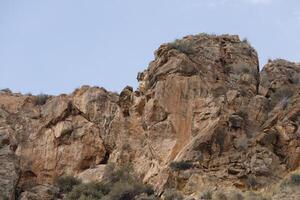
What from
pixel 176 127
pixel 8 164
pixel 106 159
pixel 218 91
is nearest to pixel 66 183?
pixel 8 164

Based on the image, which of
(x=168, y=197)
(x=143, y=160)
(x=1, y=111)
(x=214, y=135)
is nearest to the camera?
(x=168, y=197)

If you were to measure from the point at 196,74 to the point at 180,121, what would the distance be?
255 centimetres

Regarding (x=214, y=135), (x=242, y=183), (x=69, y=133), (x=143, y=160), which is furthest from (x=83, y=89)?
(x=242, y=183)

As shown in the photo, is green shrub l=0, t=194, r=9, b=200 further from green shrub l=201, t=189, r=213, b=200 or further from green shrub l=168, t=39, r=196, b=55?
green shrub l=168, t=39, r=196, b=55

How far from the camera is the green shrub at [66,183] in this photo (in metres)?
28.2

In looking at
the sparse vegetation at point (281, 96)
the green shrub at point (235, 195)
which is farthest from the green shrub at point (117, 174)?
the sparse vegetation at point (281, 96)

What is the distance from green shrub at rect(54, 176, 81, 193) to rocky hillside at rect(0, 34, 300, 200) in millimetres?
359

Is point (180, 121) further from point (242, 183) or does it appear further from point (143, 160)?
point (242, 183)

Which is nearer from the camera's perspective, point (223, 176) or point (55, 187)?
point (223, 176)

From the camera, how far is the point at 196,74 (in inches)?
1185

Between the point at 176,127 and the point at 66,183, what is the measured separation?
4.86 m

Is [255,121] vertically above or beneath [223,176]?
above

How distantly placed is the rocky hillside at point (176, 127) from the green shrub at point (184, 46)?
55mm

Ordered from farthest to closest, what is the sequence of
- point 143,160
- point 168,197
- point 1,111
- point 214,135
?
point 1,111 → point 143,160 → point 214,135 → point 168,197
